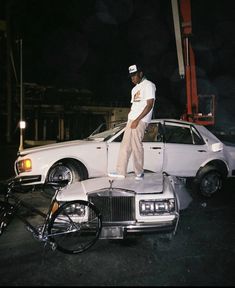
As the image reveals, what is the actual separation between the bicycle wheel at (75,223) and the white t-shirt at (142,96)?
1.92 meters

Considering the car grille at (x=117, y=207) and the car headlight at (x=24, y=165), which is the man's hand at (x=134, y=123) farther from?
the car headlight at (x=24, y=165)

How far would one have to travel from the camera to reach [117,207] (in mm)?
3705

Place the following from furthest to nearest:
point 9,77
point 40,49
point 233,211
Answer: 1. point 40,49
2. point 9,77
3. point 233,211

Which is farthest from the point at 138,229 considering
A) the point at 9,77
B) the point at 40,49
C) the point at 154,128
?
the point at 40,49

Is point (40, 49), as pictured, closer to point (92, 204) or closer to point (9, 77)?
point (9, 77)

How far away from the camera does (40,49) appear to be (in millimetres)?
26828

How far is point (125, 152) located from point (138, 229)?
67.8 inches

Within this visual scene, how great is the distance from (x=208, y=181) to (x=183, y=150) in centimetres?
89

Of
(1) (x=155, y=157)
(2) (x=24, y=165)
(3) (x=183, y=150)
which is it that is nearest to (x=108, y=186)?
(1) (x=155, y=157)

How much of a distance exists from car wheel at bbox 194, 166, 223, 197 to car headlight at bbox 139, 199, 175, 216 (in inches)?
122

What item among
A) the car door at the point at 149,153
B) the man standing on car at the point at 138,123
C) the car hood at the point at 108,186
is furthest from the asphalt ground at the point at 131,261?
the car door at the point at 149,153

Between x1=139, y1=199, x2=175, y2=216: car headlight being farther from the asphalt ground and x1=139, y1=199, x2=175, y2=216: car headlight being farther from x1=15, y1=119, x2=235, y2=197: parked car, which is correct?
x1=15, y1=119, x2=235, y2=197: parked car

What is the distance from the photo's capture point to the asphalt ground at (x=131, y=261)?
124 inches

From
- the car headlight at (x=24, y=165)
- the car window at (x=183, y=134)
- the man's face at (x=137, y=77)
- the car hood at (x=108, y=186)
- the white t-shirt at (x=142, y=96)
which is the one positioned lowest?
the car hood at (x=108, y=186)
